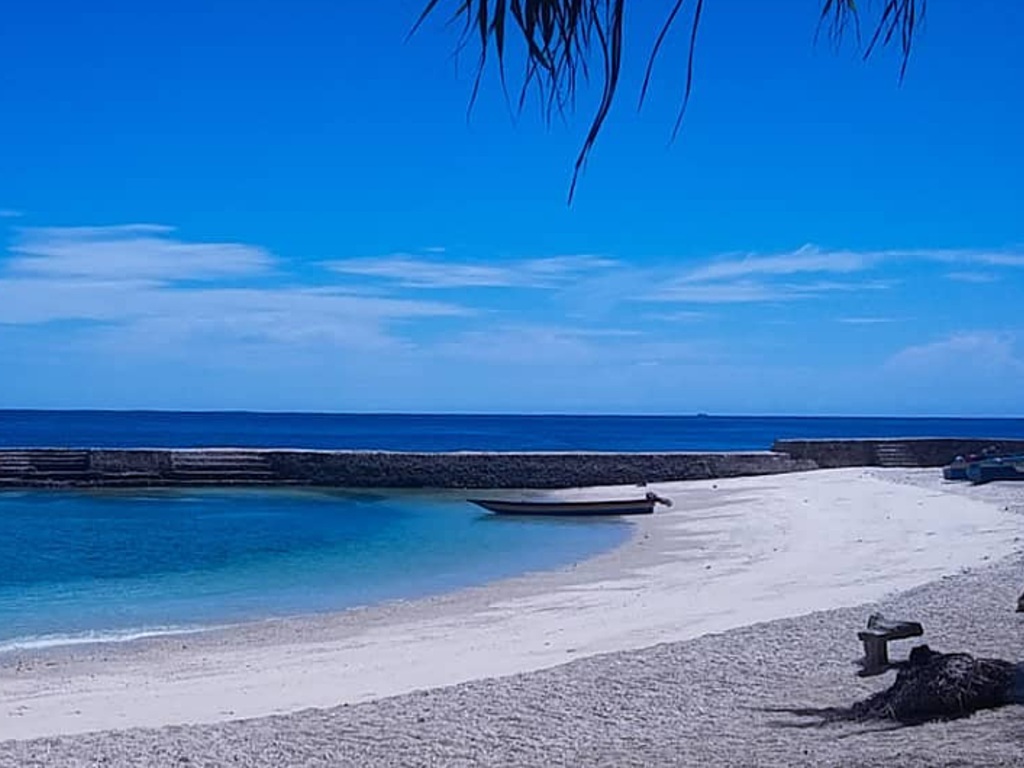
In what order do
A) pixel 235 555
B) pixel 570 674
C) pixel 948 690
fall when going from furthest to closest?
pixel 235 555 < pixel 570 674 < pixel 948 690

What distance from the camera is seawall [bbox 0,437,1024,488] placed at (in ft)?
A: 126

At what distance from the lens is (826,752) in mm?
6730

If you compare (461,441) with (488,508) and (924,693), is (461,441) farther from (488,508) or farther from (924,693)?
(924,693)

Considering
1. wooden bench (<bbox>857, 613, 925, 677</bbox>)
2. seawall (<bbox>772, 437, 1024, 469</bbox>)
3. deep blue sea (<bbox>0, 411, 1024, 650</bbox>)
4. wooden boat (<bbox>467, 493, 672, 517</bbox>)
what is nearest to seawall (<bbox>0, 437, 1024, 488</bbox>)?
seawall (<bbox>772, 437, 1024, 469</bbox>)

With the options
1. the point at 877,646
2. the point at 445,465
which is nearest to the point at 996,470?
the point at 445,465

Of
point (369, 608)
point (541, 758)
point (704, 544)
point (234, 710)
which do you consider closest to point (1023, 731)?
point (541, 758)

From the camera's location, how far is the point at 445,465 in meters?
39.3

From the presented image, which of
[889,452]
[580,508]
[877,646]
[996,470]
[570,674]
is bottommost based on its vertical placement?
[570,674]

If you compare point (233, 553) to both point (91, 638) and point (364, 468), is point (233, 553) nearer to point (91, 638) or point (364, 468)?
point (91, 638)

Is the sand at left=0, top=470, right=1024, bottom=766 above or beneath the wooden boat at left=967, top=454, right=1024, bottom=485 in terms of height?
beneath

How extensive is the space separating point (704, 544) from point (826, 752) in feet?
52.4

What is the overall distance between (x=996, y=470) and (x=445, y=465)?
1540cm

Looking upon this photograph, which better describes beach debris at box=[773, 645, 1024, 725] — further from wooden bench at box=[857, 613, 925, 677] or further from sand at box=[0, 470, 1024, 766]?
wooden bench at box=[857, 613, 925, 677]

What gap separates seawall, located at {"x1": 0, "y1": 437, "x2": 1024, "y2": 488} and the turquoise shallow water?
3518 millimetres
